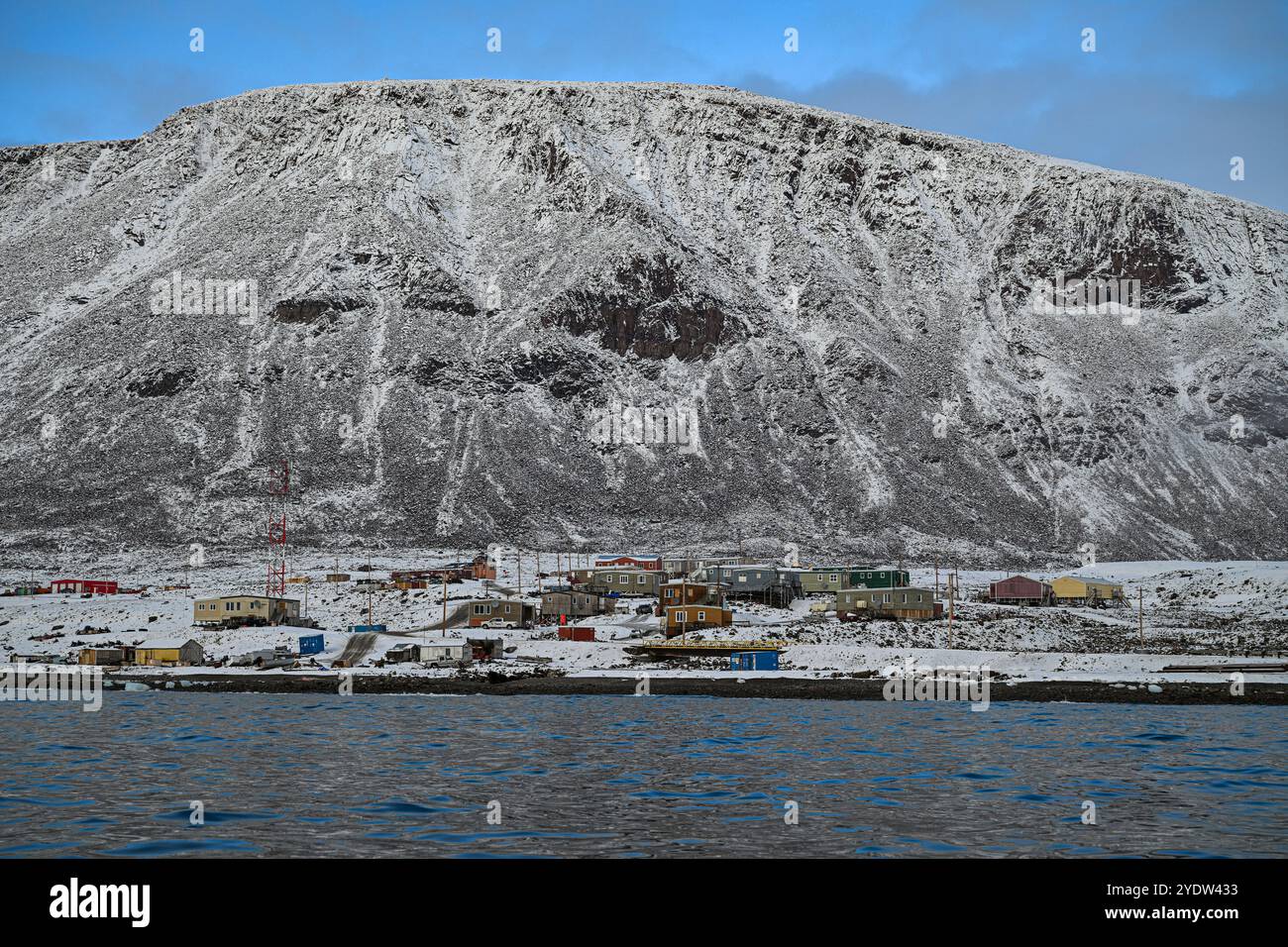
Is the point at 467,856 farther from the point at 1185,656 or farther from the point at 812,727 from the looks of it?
the point at 1185,656

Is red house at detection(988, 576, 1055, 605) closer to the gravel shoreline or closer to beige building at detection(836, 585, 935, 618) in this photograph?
beige building at detection(836, 585, 935, 618)

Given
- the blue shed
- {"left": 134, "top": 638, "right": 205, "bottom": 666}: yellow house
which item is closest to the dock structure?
the blue shed

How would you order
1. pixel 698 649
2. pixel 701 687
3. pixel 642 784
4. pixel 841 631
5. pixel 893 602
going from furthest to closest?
pixel 893 602 → pixel 841 631 → pixel 698 649 → pixel 701 687 → pixel 642 784

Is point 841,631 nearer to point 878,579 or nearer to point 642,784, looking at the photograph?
point 878,579

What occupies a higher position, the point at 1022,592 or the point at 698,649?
the point at 1022,592

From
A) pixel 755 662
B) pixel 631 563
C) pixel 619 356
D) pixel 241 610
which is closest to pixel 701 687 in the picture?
pixel 755 662

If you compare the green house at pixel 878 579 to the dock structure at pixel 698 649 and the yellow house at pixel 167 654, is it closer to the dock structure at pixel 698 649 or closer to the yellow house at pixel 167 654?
the dock structure at pixel 698 649

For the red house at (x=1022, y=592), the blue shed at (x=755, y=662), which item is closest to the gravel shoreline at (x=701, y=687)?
the blue shed at (x=755, y=662)
